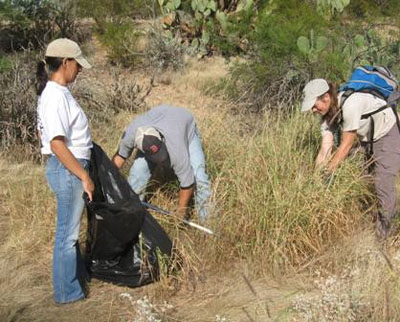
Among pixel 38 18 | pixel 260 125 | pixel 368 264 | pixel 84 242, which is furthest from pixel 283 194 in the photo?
pixel 38 18

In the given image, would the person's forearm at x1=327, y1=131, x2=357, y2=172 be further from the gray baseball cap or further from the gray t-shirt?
the gray baseball cap

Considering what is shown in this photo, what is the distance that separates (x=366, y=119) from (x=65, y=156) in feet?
6.67

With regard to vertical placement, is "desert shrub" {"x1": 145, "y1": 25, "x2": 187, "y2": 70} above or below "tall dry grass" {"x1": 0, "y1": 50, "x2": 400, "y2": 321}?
above

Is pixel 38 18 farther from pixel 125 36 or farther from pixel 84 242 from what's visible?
pixel 84 242

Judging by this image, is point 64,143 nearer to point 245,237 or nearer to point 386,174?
point 245,237

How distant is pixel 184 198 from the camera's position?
438 cm

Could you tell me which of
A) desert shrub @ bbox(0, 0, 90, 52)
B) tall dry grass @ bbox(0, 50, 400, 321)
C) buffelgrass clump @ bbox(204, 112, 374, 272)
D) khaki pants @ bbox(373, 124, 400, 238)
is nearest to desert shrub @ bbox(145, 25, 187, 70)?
desert shrub @ bbox(0, 0, 90, 52)

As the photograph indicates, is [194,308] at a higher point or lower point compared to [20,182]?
lower

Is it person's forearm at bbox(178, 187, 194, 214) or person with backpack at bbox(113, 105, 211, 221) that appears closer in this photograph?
person with backpack at bbox(113, 105, 211, 221)

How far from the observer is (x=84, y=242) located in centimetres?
448

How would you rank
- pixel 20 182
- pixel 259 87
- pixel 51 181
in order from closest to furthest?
pixel 51 181
pixel 20 182
pixel 259 87

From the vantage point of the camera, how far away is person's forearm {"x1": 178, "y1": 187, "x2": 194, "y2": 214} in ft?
14.3

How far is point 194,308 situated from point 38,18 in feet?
30.8

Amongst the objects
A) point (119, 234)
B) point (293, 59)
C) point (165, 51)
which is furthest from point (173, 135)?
point (165, 51)
